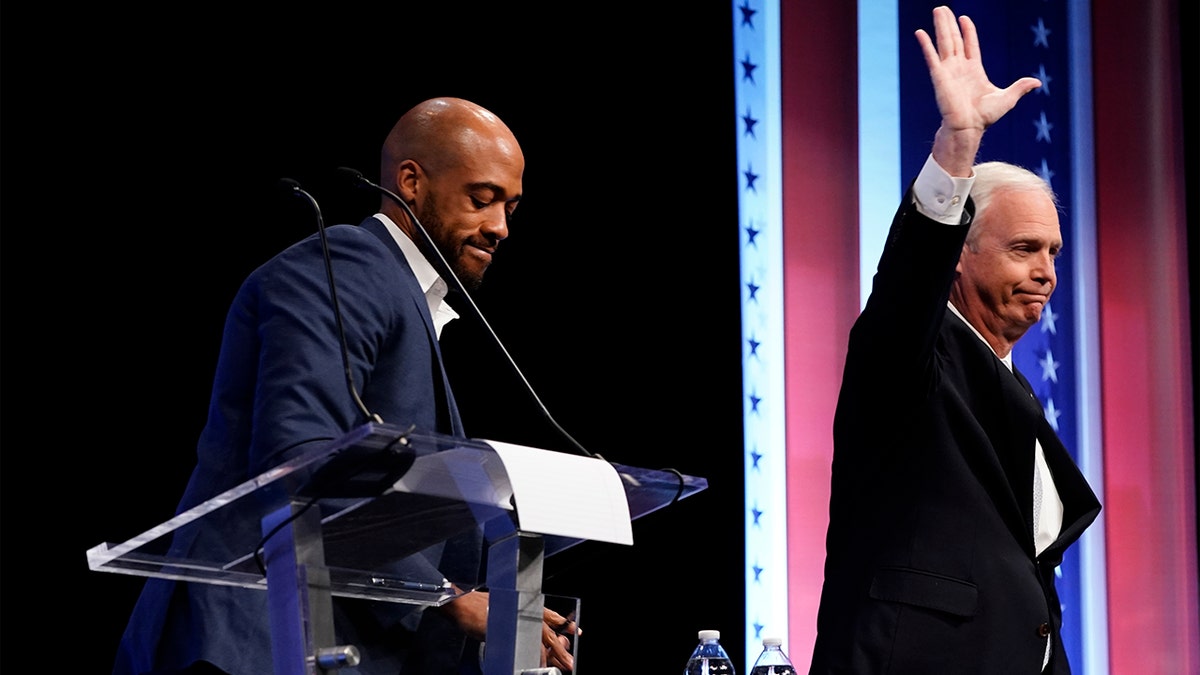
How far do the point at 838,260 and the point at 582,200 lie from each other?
2.33ft

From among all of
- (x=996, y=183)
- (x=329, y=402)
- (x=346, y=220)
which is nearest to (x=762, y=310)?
(x=346, y=220)

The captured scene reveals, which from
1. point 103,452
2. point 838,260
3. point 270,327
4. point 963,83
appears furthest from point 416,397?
point 838,260

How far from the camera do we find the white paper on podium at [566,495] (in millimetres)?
1434

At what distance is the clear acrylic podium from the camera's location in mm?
1371

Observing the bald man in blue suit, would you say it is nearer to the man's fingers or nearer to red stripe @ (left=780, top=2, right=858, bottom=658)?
the man's fingers

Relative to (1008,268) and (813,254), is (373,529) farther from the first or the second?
(813,254)

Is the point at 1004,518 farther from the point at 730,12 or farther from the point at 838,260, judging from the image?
the point at 730,12

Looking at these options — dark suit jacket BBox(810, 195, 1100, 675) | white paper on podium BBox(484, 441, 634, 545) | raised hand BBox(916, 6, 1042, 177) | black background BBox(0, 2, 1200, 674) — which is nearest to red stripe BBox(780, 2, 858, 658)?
black background BBox(0, 2, 1200, 674)

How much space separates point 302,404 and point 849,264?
2466 mm

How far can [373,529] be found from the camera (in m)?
1.53

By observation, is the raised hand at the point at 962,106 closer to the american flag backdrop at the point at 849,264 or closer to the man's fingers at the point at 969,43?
the man's fingers at the point at 969,43

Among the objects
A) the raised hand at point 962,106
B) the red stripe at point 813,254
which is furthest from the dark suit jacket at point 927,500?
the red stripe at point 813,254

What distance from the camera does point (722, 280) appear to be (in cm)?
382

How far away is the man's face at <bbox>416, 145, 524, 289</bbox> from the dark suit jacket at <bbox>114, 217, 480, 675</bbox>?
21cm
